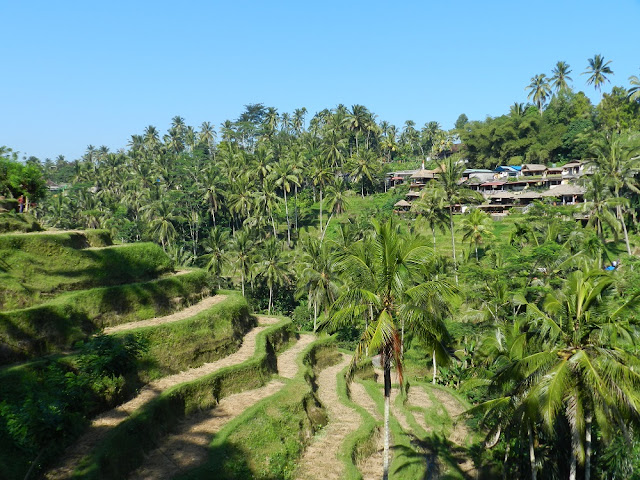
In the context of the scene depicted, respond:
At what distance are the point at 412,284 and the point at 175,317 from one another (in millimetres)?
18370

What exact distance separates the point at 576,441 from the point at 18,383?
21.4m

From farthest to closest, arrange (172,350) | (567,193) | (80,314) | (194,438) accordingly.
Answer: (567,193), (172,350), (80,314), (194,438)

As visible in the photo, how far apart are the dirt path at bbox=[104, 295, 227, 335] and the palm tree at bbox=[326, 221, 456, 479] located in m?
15.6

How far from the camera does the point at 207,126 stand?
485 feet

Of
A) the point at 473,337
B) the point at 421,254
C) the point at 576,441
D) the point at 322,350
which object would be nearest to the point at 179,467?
the point at 421,254

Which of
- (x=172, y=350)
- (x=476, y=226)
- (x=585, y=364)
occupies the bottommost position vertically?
(x=172, y=350)

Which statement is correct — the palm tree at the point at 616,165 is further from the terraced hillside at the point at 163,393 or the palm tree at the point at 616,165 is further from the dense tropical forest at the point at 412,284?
the terraced hillside at the point at 163,393

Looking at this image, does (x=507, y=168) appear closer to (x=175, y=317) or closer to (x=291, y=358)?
(x=291, y=358)

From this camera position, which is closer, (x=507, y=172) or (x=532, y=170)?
(x=532, y=170)

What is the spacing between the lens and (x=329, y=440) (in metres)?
25.9

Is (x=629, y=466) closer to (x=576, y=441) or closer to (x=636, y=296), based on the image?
(x=576, y=441)

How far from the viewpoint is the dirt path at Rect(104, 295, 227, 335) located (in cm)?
2691

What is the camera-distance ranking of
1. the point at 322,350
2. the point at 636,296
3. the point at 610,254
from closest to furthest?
the point at 636,296
the point at 322,350
the point at 610,254

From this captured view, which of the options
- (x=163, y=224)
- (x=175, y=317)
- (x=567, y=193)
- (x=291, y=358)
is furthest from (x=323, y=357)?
(x=567, y=193)
